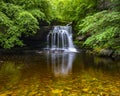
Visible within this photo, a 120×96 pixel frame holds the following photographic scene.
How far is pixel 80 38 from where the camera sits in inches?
784

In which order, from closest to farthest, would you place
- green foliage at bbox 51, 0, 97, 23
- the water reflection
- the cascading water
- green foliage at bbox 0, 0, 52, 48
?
the water reflection
green foliage at bbox 0, 0, 52, 48
green foliage at bbox 51, 0, 97, 23
the cascading water

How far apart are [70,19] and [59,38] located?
10.3 ft

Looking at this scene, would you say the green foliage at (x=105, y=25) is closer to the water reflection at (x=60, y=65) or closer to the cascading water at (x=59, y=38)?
the water reflection at (x=60, y=65)

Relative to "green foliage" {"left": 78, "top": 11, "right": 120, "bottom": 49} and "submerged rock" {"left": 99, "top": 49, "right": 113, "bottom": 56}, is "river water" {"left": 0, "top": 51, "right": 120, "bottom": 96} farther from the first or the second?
"submerged rock" {"left": 99, "top": 49, "right": 113, "bottom": 56}

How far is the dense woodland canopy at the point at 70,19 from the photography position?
10.8 meters

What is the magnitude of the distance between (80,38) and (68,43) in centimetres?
144

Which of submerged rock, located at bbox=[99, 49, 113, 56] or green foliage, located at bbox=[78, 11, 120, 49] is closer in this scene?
green foliage, located at bbox=[78, 11, 120, 49]

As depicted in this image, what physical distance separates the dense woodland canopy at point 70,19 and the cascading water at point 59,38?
31.0 inches

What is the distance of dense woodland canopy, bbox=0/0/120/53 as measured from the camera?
10.8 metres

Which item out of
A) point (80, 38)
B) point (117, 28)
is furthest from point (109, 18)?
point (80, 38)

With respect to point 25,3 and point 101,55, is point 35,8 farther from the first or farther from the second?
point 101,55

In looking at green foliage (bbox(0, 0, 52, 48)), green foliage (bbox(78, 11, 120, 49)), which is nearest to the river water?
green foliage (bbox(78, 11, 120, 49))

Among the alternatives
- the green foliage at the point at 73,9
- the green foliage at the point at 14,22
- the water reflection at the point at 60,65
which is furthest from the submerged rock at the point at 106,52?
the green foliage at the point at 73,9

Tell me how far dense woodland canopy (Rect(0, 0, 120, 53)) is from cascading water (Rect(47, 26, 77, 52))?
0.79m
